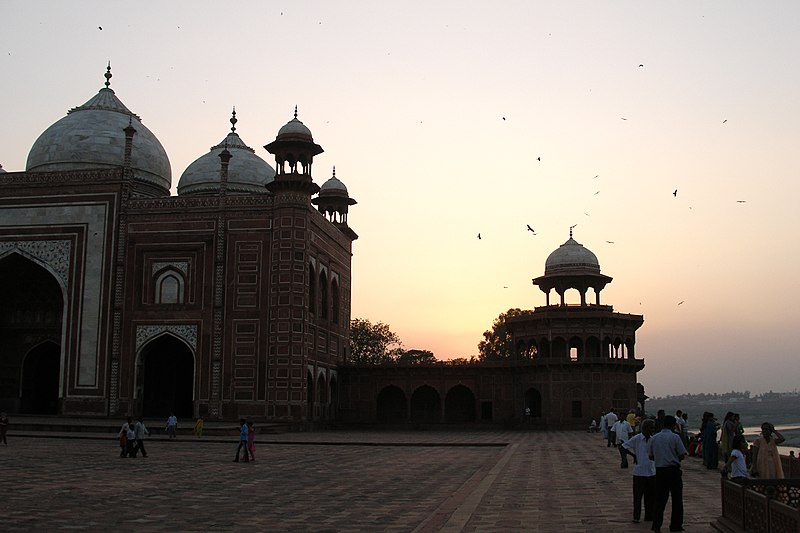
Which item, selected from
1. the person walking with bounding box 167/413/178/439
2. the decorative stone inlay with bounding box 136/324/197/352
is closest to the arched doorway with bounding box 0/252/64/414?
the decorative stone inlay with bounding box 136/324/197/352

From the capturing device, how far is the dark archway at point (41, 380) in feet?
131

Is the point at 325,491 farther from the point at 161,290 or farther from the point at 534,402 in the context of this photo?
the point at 534,402

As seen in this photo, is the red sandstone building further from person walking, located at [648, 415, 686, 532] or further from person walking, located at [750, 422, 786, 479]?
person walking, located at [648, 415, 686, 532]

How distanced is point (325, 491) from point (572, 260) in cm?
3279

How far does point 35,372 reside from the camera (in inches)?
1588

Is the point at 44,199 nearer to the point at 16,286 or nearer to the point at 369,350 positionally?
the point at 16,286

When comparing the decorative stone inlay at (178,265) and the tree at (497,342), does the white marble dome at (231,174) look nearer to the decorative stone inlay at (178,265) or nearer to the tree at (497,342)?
the decorative stone inlay at (178,265)

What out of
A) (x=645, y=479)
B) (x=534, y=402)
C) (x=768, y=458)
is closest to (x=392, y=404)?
(x=534, y=402)

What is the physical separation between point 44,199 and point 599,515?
109 ft

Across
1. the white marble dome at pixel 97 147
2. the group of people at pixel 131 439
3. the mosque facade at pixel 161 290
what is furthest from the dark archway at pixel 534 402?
the group of people at pixel 131 439

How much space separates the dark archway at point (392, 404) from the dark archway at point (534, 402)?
641 cm

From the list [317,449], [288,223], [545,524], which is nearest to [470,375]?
[288,223]

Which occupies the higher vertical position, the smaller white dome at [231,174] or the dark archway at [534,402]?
the smaller white dome at [231,174]

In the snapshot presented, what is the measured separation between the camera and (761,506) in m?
7.38
